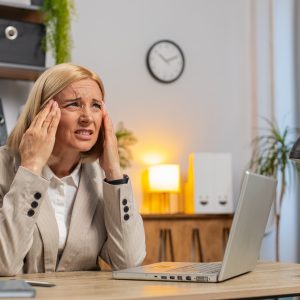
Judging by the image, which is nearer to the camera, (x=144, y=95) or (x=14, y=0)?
(x=14, y=0)

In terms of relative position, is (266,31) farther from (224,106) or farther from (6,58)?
(6,58)

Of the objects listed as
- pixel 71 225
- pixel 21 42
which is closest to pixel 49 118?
pixel 71 225

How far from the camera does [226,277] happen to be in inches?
73.8

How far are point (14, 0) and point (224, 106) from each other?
1.77 metres

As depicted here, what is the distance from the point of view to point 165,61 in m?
5.31

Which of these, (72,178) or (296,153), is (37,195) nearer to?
(72,178)

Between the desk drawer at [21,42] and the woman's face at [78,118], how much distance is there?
1.80m

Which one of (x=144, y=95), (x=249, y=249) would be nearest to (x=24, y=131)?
(x=249, y=249)

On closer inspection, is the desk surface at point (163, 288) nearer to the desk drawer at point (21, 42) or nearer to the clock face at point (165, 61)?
the desk drawer at point (21, 42)

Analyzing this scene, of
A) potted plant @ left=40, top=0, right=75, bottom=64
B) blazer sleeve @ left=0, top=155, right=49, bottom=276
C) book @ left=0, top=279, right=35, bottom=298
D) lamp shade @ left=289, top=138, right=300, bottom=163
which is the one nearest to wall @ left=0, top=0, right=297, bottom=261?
potted plant @ left=40, top=0, right=75, bottom=64

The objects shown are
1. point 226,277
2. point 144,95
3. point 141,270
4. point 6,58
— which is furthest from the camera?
point 144,95

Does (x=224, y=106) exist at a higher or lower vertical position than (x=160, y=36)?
lower

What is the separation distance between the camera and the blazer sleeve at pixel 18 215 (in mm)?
2180

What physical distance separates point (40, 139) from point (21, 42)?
2008 mm
